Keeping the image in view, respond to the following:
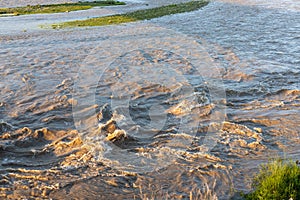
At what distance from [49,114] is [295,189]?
25.8ft

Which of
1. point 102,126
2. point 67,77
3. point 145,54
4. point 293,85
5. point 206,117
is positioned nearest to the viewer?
point 102,126

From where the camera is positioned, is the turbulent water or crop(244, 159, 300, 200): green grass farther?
the turbulent water

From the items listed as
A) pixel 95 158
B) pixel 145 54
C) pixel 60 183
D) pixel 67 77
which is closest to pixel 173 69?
pixel 145 54

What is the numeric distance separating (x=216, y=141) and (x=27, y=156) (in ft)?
16.1

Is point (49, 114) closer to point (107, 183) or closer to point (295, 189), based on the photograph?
point (107, 183)

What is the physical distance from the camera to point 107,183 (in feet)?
24.5

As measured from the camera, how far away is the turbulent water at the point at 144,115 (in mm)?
7566

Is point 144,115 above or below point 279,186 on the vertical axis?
below

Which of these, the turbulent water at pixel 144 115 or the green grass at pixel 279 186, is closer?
the green grass at pixel 279 186

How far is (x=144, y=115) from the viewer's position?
36.6 ft

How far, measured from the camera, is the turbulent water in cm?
757

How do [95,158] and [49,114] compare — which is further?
[49,114]

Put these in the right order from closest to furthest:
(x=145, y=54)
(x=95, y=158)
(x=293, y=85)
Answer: (x=95, y=158)
(x=293, y=85)
(x=145, y=54)

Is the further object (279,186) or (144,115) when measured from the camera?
(144,115)
